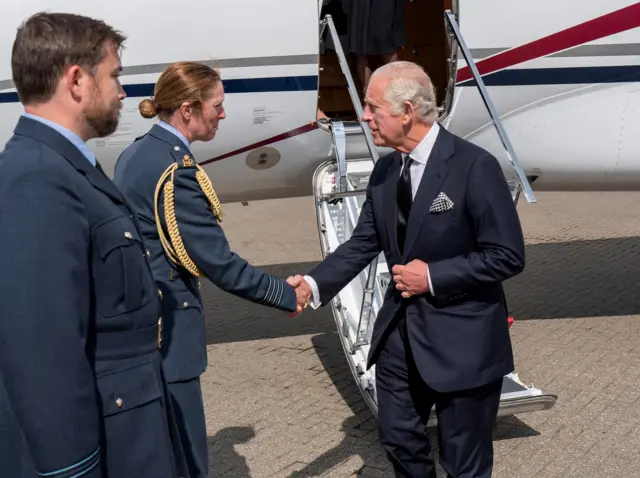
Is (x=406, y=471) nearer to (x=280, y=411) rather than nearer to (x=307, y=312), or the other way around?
(x=280, y=411)

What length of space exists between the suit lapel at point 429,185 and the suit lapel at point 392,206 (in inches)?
4.0

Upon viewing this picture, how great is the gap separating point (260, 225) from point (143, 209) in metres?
8.32

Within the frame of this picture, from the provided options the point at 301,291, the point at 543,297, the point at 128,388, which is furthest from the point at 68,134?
the point at 543,297

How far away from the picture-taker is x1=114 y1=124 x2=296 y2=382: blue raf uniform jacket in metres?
2.65

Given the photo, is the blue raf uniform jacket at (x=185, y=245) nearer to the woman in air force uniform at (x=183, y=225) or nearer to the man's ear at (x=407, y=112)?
the woman in air force uniform at (x=183, y=225)

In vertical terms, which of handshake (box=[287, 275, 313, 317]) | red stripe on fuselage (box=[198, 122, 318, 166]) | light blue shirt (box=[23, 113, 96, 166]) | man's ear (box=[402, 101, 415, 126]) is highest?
light blue shirt (box=[23, 113, 96, 166])

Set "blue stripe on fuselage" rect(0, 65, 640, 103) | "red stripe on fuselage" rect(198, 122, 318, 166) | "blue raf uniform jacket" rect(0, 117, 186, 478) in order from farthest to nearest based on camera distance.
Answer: "red stripe on fuselage" rect(198, 122, 318, 166) < "blue stripe on fuselage" rect(0, 65, 640, 103) < "blue raf uniform jacket" rect(0, 117, 186, 478)

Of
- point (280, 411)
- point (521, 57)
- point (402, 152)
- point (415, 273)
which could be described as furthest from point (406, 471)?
point (521, 57)

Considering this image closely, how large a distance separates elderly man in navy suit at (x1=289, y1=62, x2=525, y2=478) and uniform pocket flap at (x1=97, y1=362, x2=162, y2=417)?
111 centimetres

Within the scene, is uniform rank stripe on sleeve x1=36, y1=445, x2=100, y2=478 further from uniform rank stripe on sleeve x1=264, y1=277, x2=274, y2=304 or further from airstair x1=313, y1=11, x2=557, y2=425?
airstair x1=313, y1=11, x2=557, y2=425

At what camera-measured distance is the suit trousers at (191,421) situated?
275 cm

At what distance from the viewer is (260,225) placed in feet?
36.1

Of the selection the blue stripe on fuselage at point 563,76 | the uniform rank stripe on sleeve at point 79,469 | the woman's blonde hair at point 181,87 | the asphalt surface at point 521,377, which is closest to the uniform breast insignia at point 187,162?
the woman's blonde hair at point 181,87

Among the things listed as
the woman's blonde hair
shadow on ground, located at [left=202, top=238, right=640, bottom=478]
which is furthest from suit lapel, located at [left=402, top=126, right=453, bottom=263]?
shadow on ground, located at [left=202, top=238, right=640, bottom=478]
